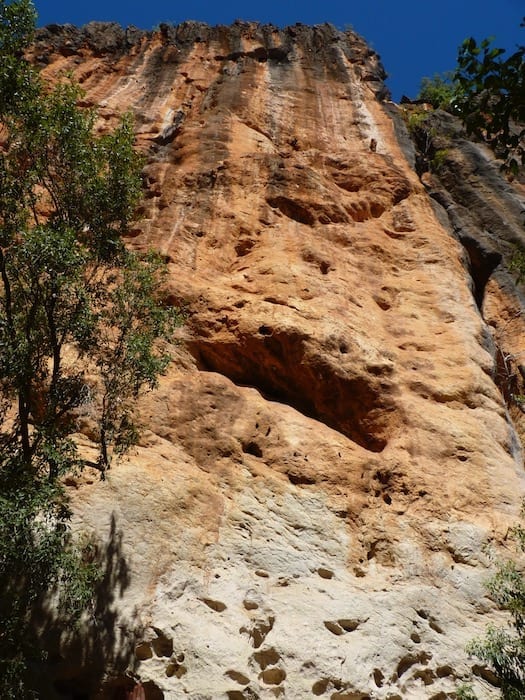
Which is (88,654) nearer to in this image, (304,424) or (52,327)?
(52,327)

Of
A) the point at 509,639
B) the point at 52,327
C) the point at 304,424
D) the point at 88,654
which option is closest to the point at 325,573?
the point at 509,639

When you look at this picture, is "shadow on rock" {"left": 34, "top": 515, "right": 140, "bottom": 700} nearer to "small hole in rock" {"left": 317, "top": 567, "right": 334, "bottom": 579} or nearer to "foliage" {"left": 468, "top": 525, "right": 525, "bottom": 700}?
"small hole in rock" {"left": 317, "top": 567, "right": 334, "bottom": 579}

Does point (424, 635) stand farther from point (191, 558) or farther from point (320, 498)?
point (191, 558)

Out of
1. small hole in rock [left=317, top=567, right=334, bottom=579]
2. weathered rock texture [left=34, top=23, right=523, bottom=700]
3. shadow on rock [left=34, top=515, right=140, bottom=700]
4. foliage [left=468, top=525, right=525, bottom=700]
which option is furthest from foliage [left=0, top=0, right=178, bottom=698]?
foliage [left=468, top=525, right=525, bottom=700]

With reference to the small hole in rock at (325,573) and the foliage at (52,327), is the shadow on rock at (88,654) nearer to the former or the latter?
the foliage at (52,327)

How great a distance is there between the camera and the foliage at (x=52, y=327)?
8742 millimetres

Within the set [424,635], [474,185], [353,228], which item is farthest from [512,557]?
[474,185]

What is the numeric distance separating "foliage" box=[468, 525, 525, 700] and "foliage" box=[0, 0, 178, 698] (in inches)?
229

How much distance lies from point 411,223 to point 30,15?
38.8 ft

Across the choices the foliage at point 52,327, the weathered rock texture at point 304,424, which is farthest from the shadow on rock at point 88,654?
the foliage at point 52,327

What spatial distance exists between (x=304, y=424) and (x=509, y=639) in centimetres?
518

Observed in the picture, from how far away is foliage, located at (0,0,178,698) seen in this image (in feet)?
28.7

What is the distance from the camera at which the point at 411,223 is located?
20.0 meters

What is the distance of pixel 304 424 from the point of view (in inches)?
544
